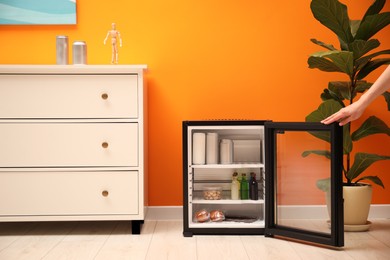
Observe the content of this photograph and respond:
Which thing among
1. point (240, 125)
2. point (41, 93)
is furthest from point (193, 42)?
point (41, 93)

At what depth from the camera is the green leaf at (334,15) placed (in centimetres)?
275

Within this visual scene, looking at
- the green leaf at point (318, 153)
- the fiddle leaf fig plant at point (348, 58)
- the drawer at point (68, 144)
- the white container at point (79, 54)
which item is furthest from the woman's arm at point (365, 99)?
the white container at point (79, 54)

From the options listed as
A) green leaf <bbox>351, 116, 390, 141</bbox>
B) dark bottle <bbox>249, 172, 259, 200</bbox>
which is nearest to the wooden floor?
dark bottle <bbox>249, 172, 259, 200</bbox>

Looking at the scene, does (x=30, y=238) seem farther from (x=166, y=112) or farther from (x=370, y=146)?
(x=370, y=146)

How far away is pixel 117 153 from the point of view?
2824 mm

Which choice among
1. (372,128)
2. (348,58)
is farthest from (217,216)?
(348,58)

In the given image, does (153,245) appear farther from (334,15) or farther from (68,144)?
(334,15)

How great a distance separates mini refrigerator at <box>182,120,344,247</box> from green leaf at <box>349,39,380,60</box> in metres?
0.46

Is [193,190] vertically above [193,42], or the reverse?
[193,42]

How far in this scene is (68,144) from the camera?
2.81 metres

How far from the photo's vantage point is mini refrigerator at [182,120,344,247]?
8.57 feet

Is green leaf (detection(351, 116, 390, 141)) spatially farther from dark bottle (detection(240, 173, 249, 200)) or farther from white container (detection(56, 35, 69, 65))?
white container (detection(56, 35, 69, 65))

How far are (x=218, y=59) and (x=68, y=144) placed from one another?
985mm

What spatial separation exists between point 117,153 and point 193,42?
0.83 meters
